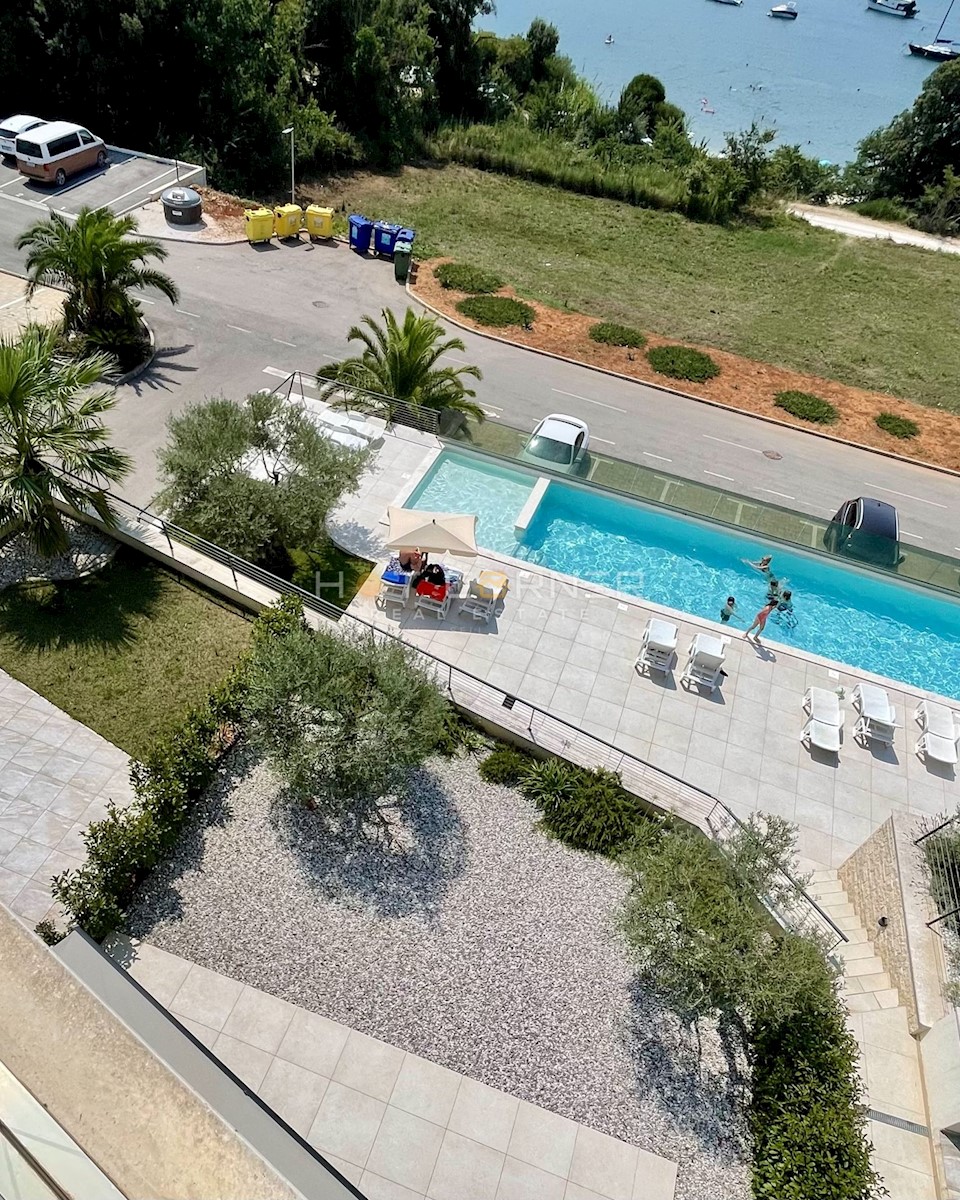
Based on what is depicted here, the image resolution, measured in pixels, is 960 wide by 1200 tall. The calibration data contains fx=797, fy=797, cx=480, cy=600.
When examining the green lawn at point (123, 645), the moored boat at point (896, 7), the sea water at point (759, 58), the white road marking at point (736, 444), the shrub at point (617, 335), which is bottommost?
the green lawn at point (123, 645)

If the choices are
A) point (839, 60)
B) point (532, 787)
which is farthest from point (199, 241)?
point (839, 60)

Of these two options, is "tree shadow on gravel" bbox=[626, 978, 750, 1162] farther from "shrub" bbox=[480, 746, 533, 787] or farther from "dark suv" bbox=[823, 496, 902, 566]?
"dark suv" bbox=[823, 496, 902, 566]

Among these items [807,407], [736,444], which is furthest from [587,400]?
[807,407]

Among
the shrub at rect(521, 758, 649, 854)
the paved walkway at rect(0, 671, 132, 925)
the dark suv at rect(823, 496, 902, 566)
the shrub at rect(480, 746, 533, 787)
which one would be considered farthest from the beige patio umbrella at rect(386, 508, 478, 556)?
the dark suv at rect(823, 496, 902, 566)

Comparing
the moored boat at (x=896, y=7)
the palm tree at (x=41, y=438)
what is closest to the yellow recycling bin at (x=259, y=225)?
the palm tree at (x=41, y=438)

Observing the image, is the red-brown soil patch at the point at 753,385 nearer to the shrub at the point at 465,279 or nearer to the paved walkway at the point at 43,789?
the shrub at the point at 465,279

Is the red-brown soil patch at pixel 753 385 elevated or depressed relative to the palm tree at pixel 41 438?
depressed

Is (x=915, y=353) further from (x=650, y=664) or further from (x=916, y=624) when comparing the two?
(x=650, y=664)
